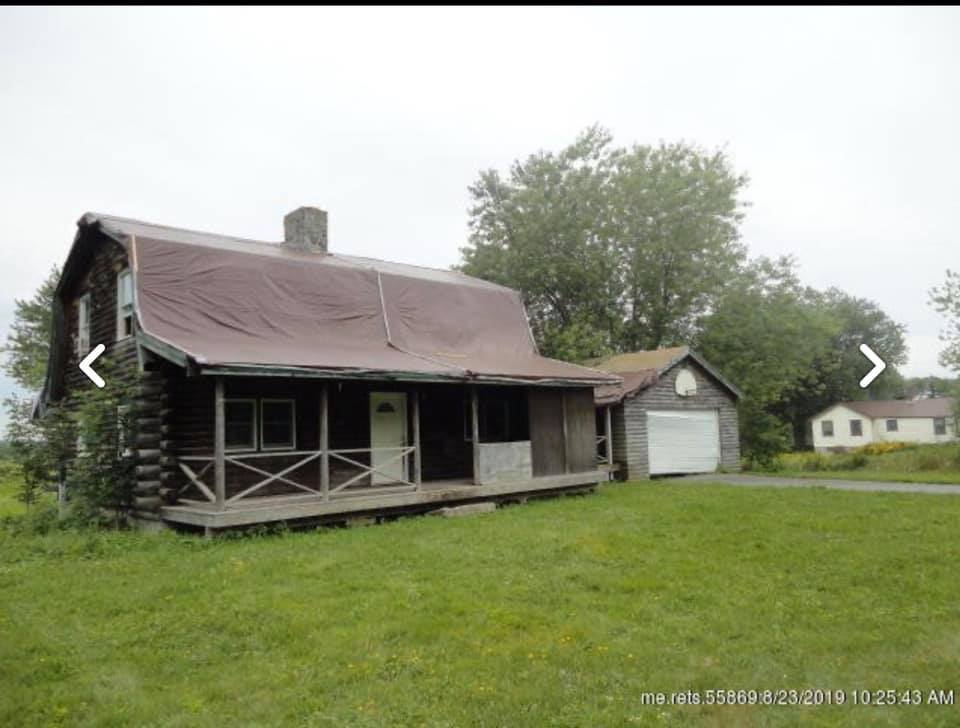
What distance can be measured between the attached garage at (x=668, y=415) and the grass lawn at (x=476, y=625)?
10.3 m

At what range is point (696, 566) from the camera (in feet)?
28.0

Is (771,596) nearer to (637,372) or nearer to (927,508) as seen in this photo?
(927,508)

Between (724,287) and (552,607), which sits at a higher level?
(724,287)

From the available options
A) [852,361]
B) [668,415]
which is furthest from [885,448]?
[668,415]

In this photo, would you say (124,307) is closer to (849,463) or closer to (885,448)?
(849,463)

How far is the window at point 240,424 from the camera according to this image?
504 inches

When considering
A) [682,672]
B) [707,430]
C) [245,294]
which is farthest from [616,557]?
[707,430]

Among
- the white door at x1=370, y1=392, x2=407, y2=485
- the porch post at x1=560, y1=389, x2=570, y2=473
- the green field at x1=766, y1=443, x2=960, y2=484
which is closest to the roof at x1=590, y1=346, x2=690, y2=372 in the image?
the green field at x1=766, y1=443, x2=960, y2=484

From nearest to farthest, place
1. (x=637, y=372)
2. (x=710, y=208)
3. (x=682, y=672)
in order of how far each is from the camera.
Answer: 1. (x=682, y=672)
2. (x=637, y=372)
3. (x=710, y=208)

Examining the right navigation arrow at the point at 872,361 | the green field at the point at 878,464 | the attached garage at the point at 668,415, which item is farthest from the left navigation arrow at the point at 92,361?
the green field at the point at 878,464

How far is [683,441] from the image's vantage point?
2289 cm

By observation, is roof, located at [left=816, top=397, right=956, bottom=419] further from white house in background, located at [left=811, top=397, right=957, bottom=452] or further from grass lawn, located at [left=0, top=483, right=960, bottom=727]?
grass lawn, located at [left=0, top=483, right=960, bottom=727]

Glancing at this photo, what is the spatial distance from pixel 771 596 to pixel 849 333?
6569 centimetres

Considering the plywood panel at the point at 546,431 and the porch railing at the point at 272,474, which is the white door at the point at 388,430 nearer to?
the porch railing at the point at 272,474
